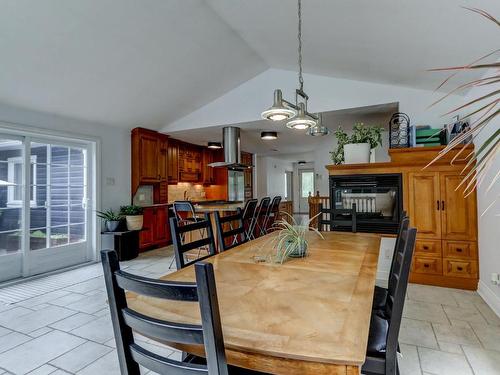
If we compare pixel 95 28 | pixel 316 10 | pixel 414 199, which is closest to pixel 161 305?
pixel 316 10

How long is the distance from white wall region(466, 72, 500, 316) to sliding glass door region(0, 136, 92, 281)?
5.30 m

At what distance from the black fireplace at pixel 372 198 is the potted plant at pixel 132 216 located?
325 centimetres

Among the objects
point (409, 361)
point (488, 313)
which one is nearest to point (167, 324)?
point (409, 361)

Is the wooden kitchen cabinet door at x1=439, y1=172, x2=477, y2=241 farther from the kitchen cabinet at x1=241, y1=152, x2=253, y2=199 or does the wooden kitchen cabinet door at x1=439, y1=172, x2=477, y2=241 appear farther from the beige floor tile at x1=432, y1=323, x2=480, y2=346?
the kitchen cabinet at x1=241, y1=152, x2=253, y2=199

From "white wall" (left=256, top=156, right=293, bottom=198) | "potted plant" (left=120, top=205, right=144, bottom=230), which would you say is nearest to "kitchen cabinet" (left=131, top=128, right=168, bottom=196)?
"potted plant" (left=120, top=205, right=144, bottom=230)

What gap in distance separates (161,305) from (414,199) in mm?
3378

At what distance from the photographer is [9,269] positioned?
3.78 meters

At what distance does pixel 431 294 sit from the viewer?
315 cm

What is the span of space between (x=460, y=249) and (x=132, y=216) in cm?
471

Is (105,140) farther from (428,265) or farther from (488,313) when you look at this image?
(488,313)

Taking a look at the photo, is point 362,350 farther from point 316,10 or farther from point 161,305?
point 316,10

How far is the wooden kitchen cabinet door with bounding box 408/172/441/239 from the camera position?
340 centimetres

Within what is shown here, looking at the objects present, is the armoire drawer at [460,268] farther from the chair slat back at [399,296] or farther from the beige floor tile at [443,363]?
the chair slat back at [399,296]

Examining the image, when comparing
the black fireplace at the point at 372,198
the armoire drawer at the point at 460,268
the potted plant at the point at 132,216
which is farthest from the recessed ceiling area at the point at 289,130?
the armoire drawer at the point at 460,268
